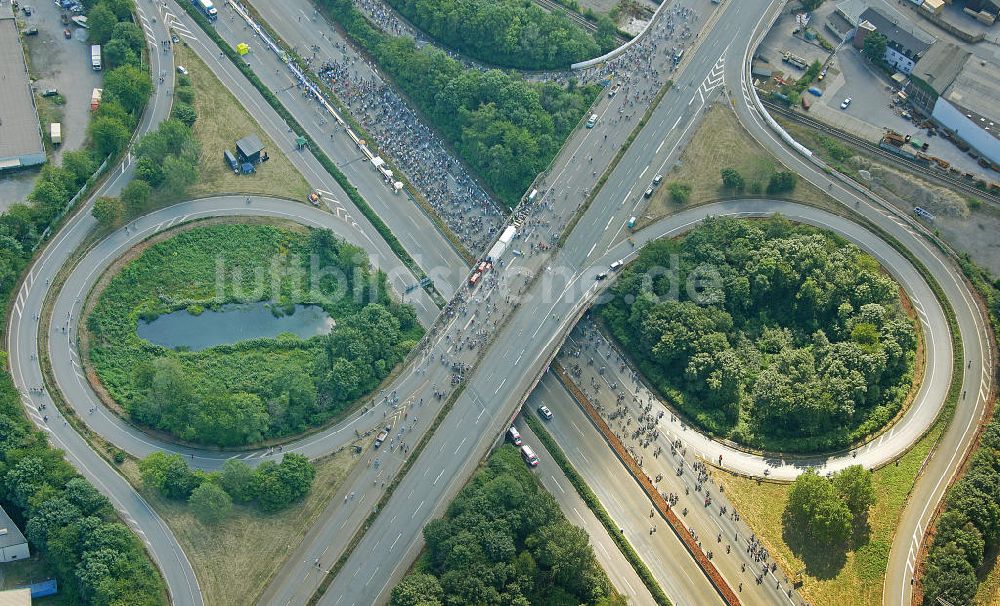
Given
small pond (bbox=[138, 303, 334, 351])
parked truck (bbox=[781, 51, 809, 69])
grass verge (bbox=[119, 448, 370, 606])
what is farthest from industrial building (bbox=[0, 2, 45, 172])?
parked truck (bbox=[781, 51, 809, 69])

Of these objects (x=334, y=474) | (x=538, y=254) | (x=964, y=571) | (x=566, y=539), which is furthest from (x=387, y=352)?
(x=964, y=571)

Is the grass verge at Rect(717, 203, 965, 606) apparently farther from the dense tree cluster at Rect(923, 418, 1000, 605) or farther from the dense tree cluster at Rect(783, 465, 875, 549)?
the dense tree cluster at Rect(923, 418, 1000, 605)

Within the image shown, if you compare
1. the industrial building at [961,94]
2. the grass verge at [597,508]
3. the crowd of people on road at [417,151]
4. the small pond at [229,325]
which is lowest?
the small pond at [229,325]

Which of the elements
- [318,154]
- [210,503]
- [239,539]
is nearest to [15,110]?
[318,154]

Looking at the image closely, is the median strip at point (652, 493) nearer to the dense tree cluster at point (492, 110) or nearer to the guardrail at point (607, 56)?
the dense tree cluster at point (492, 110)

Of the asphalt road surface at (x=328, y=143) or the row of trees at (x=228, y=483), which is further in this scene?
the asphalt road surface at (x=328, y=143)

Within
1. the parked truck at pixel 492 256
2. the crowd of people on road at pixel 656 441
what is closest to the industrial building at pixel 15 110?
the parked truck at pixel 492 256

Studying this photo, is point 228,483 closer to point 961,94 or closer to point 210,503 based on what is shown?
point 210,503
